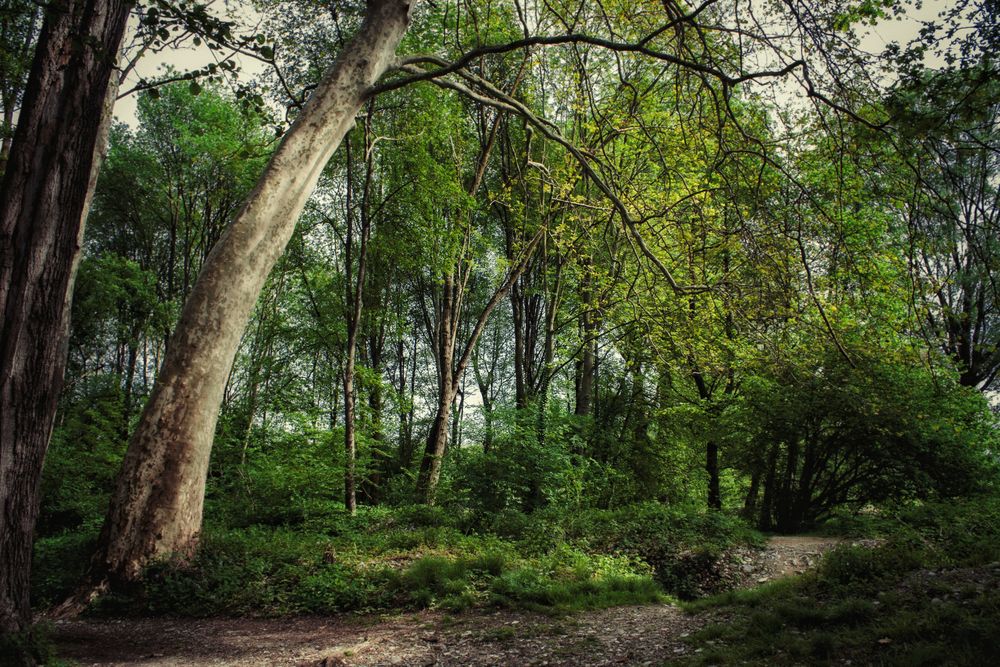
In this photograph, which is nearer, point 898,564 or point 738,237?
point 898,564

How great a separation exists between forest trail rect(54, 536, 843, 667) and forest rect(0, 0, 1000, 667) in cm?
4

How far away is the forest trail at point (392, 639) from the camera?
399cm

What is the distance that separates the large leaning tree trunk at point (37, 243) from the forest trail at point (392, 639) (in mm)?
1473

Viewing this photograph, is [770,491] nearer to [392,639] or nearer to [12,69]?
[392,639]

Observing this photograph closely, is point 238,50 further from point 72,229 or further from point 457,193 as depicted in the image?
point 457,193

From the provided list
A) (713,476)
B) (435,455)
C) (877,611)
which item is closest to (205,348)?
(877,611)

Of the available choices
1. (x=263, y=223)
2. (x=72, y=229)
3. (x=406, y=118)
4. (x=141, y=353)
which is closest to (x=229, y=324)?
(x=263, y=223)

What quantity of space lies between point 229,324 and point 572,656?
4.39 meters

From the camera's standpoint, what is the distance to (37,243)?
2887mm

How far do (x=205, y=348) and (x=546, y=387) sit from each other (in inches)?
437

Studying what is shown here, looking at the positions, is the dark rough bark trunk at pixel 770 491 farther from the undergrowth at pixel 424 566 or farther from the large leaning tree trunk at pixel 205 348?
the large leaning tree trunk at pixel 205 348

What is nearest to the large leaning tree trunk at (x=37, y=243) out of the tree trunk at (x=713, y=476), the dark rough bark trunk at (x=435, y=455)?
the dark rough bark trunk at (x=435, y=455)

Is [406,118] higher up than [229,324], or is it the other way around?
[406,118]

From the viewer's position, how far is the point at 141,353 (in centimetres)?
2281
